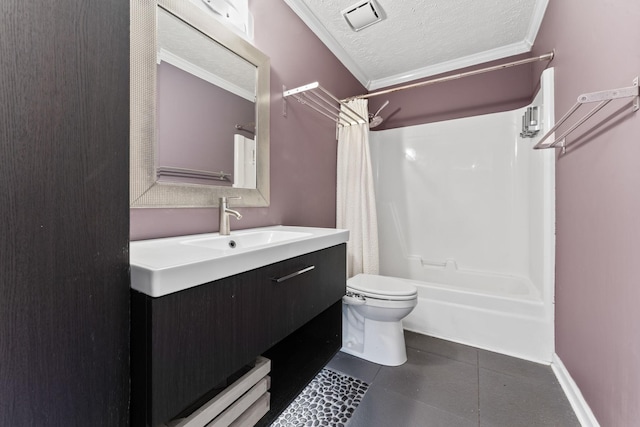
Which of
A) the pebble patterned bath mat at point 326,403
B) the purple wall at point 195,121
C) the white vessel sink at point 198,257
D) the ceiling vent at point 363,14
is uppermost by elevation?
the ceiling vent at point 363,14

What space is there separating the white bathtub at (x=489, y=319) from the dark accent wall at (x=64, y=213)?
1.92 m

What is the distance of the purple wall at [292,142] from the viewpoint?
1.49 meters

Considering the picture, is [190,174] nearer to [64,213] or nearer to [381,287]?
[64,213]

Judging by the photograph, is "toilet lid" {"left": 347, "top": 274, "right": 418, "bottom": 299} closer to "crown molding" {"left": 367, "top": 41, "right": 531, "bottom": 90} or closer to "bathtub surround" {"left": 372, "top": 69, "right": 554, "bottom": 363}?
"bathtub surround" {"left": 372, "top": 69, "right": 554, "bottom": 363}

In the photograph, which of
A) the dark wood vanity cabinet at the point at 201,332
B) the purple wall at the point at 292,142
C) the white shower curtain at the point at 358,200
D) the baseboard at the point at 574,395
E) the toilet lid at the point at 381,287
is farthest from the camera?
the white shower curtain at the point at 358,200

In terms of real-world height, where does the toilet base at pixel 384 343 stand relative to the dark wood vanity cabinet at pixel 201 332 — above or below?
below

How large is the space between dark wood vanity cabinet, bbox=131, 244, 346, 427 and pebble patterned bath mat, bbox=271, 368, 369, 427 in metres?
0.59

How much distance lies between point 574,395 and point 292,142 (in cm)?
205

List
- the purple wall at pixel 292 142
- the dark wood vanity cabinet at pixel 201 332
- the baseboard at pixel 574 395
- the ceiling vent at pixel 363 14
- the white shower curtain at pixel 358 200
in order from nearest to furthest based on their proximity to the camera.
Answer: the dark wood vanity cabinet at pixel 201 332
the baseboard at pixel 574 395
the purple wall at pixel 292 142
the ceiling vent at pixel 363 14
the white shower curtain at pixel 358 200

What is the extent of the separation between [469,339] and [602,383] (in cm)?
82

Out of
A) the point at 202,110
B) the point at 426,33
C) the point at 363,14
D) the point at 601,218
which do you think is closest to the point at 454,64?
the point at 426,33

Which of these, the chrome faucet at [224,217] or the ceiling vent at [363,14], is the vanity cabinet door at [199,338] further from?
the ceiling vent at [363,14]

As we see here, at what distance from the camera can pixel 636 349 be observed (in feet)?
2.91

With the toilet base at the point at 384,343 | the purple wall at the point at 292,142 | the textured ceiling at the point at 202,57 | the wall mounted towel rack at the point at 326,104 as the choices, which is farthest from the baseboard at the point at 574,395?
the textured ceiling at the point at 202,57
